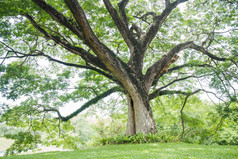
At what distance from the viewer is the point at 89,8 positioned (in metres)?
7.07

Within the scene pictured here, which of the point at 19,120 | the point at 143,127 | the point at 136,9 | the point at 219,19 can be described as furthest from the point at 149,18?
the point at 19,120

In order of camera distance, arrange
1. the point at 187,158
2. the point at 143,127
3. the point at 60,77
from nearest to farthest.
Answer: the point at 187,158
the point at 143,127
the point at 60,77

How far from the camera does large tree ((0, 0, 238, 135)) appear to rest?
560 centimetres

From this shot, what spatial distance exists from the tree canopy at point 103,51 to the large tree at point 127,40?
0.03 metres

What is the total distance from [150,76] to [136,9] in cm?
428

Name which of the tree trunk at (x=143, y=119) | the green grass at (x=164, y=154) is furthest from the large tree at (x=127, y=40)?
the green grass at (x=164, y=154)

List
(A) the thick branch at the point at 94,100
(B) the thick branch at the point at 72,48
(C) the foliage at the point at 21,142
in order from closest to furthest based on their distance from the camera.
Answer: (B) the thick branch at the point at 72,48 → (C) the foliage at the point at 21,142 → (A) the thick branch at the point at 94,100

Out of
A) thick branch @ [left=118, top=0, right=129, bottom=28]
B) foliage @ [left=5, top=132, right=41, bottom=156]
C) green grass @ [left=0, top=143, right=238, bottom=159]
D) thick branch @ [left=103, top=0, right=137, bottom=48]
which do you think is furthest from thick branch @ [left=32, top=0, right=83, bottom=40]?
foliage @ [left=5, top=132, right=41, bottom=156]

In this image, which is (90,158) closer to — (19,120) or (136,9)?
(19,120)

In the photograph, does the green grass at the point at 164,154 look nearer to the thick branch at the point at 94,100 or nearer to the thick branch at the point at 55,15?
the thick branch at the point at 55,15

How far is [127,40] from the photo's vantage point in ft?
24.8

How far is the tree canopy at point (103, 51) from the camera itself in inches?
225

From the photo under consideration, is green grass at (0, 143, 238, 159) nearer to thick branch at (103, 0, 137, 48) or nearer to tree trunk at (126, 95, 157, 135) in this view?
tree trunk at (126, 95, 157, 135)

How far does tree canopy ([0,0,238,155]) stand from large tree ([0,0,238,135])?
0.03m
